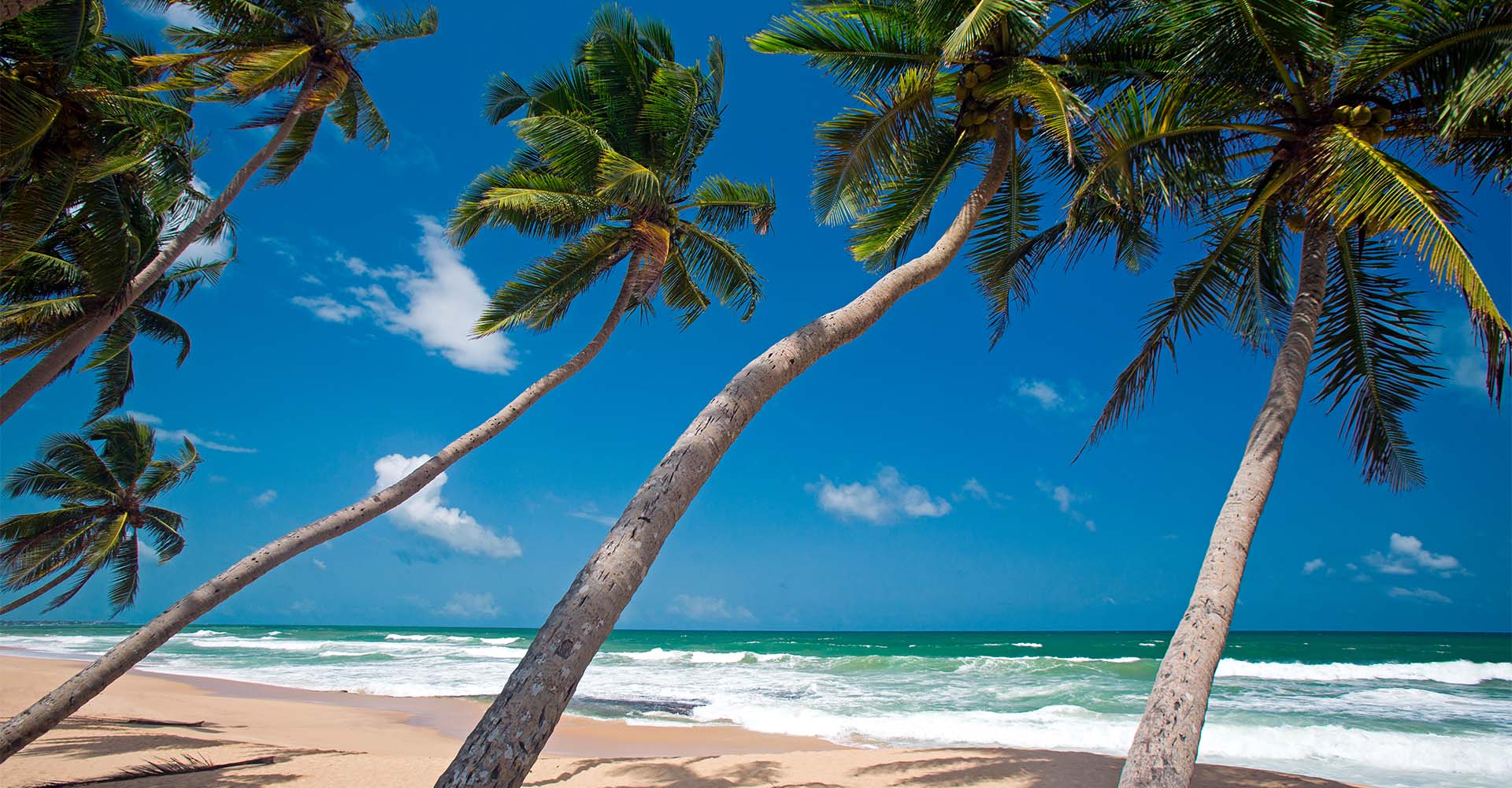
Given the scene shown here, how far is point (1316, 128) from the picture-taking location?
4.87 meters

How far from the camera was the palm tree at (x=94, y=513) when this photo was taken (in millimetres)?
15391

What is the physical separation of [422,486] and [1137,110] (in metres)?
6.99

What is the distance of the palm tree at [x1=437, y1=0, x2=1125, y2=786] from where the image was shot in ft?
8.10

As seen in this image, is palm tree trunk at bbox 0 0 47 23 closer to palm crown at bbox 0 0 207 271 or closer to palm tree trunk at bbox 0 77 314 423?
palm crown at bbox 0 0 207 271

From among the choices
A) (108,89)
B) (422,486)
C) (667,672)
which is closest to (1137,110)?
(422,486)

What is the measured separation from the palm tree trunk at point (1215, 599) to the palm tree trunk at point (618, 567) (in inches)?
83.4

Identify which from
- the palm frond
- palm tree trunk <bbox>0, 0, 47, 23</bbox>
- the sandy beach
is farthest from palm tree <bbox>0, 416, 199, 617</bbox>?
the palm frond

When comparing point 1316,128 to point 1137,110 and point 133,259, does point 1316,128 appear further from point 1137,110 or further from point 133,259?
point 133,259

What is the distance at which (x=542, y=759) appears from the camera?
334 inches

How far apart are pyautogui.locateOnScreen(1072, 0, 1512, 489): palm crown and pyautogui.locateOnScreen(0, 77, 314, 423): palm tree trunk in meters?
8.11

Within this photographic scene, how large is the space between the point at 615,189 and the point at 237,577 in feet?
16.3

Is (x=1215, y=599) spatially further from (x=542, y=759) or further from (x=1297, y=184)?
(x=542, y=759)

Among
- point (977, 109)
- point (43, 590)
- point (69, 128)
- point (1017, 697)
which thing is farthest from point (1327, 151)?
point (43, 590)

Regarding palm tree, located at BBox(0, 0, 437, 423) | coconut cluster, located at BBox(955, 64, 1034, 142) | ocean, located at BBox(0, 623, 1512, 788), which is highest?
palm tree, located at BBox(0, 0, 437, 423)
